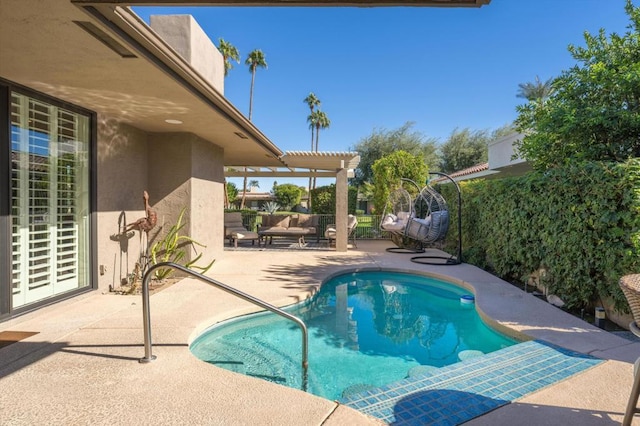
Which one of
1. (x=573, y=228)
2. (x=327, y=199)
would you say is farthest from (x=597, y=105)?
(x=327, y=199)

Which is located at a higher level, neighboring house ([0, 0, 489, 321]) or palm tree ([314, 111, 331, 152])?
palm tree ([314, 111, 331, 152])

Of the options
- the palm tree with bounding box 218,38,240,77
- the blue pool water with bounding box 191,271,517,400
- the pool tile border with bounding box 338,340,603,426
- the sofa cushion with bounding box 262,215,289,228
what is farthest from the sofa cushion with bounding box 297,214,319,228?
the palm tree with bounding box 218,38,240,77

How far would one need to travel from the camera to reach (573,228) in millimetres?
5578

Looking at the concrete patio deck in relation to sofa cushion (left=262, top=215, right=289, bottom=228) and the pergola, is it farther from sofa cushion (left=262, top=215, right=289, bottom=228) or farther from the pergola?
sofa cushion (left=262, top=215, right=289, bottom=228)

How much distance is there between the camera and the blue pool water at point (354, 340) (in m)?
4.31

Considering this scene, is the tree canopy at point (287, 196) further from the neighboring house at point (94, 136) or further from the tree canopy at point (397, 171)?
the neighboring house at point (94, 136)

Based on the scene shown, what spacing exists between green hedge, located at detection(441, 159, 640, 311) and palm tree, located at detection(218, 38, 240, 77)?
28.1m

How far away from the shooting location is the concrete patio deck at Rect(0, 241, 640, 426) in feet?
8.93

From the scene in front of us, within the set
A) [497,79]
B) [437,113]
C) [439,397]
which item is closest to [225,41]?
[437,113]

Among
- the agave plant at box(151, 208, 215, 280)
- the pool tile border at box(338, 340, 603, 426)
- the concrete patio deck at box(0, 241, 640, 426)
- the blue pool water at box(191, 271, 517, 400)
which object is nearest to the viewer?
the concrete patio deck at box(0, 241, 640, 426)

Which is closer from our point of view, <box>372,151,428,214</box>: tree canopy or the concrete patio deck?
the concrete patio deck

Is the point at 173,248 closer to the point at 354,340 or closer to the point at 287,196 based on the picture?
the point at 354,340

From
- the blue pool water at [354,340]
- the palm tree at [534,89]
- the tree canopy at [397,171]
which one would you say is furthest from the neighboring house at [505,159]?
the palm tree at [534,89]

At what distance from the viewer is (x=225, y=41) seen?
30.4 meters
